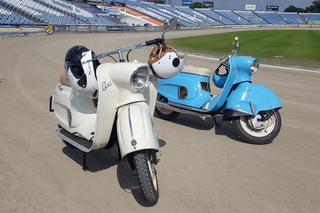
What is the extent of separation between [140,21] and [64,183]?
63.3 m

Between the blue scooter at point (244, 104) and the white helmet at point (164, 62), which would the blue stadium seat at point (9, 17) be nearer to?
the blue scooter at point (244, 104)

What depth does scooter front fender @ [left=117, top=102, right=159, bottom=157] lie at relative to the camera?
319cm

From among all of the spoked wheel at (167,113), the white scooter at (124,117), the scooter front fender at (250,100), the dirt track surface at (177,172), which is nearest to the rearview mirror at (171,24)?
the white scooter at (124,117)

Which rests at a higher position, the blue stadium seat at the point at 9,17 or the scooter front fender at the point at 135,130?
the blue stadium seat at the point at 9,17

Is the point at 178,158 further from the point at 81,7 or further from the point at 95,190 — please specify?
the point at 81,7

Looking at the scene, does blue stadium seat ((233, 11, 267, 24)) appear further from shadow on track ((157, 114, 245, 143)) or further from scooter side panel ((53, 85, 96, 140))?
scooter side panel ((53, 85, 96, 140))

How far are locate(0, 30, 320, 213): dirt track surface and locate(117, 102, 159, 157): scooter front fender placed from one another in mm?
592

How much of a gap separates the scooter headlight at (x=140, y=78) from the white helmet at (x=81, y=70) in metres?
0.52

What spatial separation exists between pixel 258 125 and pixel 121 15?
2427 inches

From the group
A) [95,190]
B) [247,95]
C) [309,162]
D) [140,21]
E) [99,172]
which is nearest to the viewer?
[95,190]

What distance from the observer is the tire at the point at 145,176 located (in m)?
A: 3.14

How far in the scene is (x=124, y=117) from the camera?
11.0ft

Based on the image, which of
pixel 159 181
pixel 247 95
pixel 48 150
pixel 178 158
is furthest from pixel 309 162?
pixel 48 150

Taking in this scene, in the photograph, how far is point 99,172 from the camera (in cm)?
409
